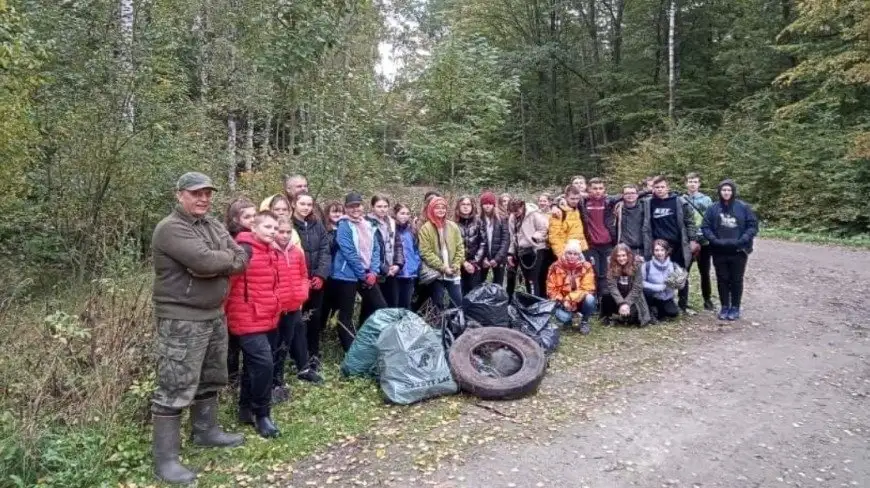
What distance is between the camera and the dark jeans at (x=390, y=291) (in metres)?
6.05

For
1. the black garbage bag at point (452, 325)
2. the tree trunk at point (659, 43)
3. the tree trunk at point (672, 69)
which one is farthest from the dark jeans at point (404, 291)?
the tree trunk at point (659, 43)

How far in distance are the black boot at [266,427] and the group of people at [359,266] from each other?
1cm

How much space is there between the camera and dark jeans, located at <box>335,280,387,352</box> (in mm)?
5492

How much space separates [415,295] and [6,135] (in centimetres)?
487

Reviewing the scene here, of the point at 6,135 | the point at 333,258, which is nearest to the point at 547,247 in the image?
the point at 333,258

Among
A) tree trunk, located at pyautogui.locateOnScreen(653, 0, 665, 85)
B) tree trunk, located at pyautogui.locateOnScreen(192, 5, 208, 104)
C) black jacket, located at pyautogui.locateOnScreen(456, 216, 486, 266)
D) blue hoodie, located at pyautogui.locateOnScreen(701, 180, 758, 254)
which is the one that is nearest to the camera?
black jacket, located at pyautogui.locateOnScreen(456, 216, 486, 266)

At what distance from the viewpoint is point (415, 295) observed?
6.75 metres

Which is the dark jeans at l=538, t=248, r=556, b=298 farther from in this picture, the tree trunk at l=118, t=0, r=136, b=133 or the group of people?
the tree trunk at l=118, t=0, r=136, b=133

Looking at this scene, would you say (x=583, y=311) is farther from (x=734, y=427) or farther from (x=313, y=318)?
(x=313, y=318)

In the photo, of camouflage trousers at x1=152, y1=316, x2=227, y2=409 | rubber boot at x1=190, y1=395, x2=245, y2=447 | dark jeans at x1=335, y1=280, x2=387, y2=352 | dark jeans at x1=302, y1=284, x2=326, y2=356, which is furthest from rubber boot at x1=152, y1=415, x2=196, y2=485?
dark jeans at x1=335, y1=280, x2=387, y2=352

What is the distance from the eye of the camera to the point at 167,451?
11.9ft

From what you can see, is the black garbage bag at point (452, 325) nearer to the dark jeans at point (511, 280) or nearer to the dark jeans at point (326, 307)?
the dark jeans at point (326, 307)

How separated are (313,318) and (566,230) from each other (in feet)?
11.1

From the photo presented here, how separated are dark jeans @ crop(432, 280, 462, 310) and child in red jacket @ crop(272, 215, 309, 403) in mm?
1739
